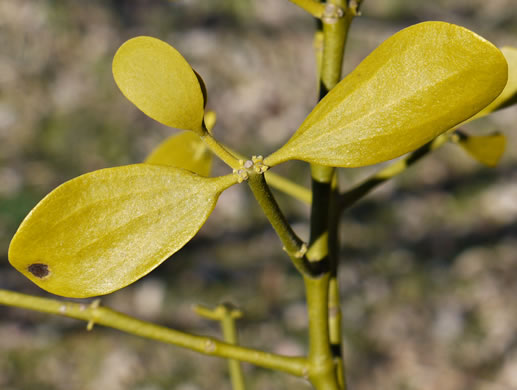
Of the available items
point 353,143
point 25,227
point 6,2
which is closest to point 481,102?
point 353,143

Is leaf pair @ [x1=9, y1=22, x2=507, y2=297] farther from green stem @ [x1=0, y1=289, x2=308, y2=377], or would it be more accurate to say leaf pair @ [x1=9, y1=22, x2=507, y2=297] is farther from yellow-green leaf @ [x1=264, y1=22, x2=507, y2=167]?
green stem @ [x1=0, y1=289, x2=308, y2=377]

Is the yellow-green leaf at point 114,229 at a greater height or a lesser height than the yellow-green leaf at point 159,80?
lesser

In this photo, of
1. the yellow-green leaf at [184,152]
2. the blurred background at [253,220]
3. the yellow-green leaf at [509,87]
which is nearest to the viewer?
the yellow-green leaf at [509,87]

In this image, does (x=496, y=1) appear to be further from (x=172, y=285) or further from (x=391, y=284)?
(x=172, y=285)

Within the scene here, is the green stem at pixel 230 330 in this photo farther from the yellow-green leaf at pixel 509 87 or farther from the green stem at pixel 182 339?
the yellow-green leaf at pixel 509 87

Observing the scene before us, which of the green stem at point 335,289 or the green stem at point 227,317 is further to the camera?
the green stem at point 227,317

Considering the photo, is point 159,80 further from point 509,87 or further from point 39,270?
point 509,87

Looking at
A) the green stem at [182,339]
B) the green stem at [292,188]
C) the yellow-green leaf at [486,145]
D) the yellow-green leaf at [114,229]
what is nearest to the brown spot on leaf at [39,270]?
the yellow-green leaf at [114,229]

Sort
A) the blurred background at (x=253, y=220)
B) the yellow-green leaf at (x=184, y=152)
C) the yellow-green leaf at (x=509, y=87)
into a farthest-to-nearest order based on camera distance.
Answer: the blurred background at (x=253, y=220) < the yellow-green leaf at (x=184, y=152) < the yellow-green leaf at (x=509, y=87)
